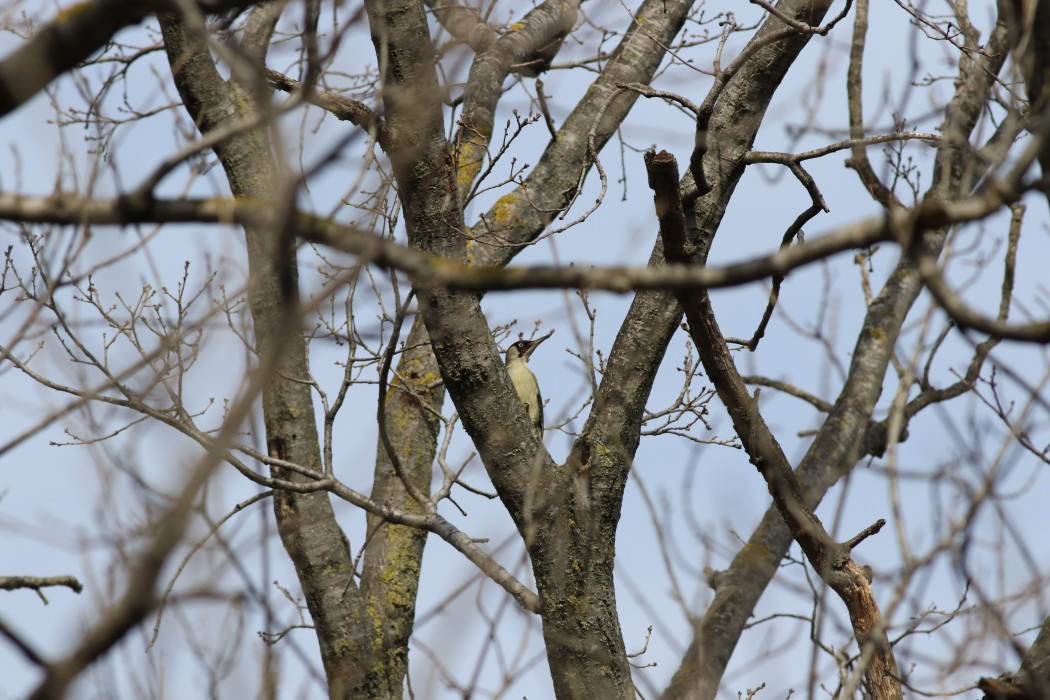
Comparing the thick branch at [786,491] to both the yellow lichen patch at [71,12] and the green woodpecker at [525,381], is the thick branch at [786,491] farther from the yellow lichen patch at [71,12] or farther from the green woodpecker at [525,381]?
the green woodpecker at [525,381]

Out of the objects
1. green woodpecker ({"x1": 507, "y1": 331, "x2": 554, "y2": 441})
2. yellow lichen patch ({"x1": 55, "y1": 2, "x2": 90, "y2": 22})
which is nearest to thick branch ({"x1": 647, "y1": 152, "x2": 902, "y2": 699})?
yellow lichen patch ({"x1": 55, "y1": 2, "x2": 90, "y2": 22})

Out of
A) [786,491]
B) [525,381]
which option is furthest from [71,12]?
[525,381]

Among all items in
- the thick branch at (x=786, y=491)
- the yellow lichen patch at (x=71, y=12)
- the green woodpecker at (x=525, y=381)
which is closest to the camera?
the yellow lichen patch at (x=71, y=12)

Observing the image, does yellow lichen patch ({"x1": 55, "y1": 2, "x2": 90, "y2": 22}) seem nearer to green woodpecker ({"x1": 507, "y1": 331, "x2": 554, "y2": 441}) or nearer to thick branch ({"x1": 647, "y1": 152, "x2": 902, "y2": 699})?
thick branch ({"x1": 647, "y1": 152, "x2": 902, "y2": 699})

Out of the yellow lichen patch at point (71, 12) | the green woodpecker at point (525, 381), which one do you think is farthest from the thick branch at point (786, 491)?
the green woodpecker at point (525, 381)

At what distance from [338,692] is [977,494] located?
333cm

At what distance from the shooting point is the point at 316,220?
6.62ft

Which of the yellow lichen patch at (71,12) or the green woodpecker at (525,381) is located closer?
the yellow lichen patch at (71,12)

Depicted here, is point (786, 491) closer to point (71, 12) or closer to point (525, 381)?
point (71, 12)

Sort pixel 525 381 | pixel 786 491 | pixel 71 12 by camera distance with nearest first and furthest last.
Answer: pixel 71 12, pixel 786 491, pixel 525 381

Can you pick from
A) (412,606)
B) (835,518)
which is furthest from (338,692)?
(835,518)

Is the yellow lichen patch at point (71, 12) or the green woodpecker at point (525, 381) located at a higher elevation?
the green woodpecker at point (525, 381)

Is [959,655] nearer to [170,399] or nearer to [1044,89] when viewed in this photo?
[1044,89]

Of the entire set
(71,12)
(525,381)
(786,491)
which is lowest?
(786,491)
